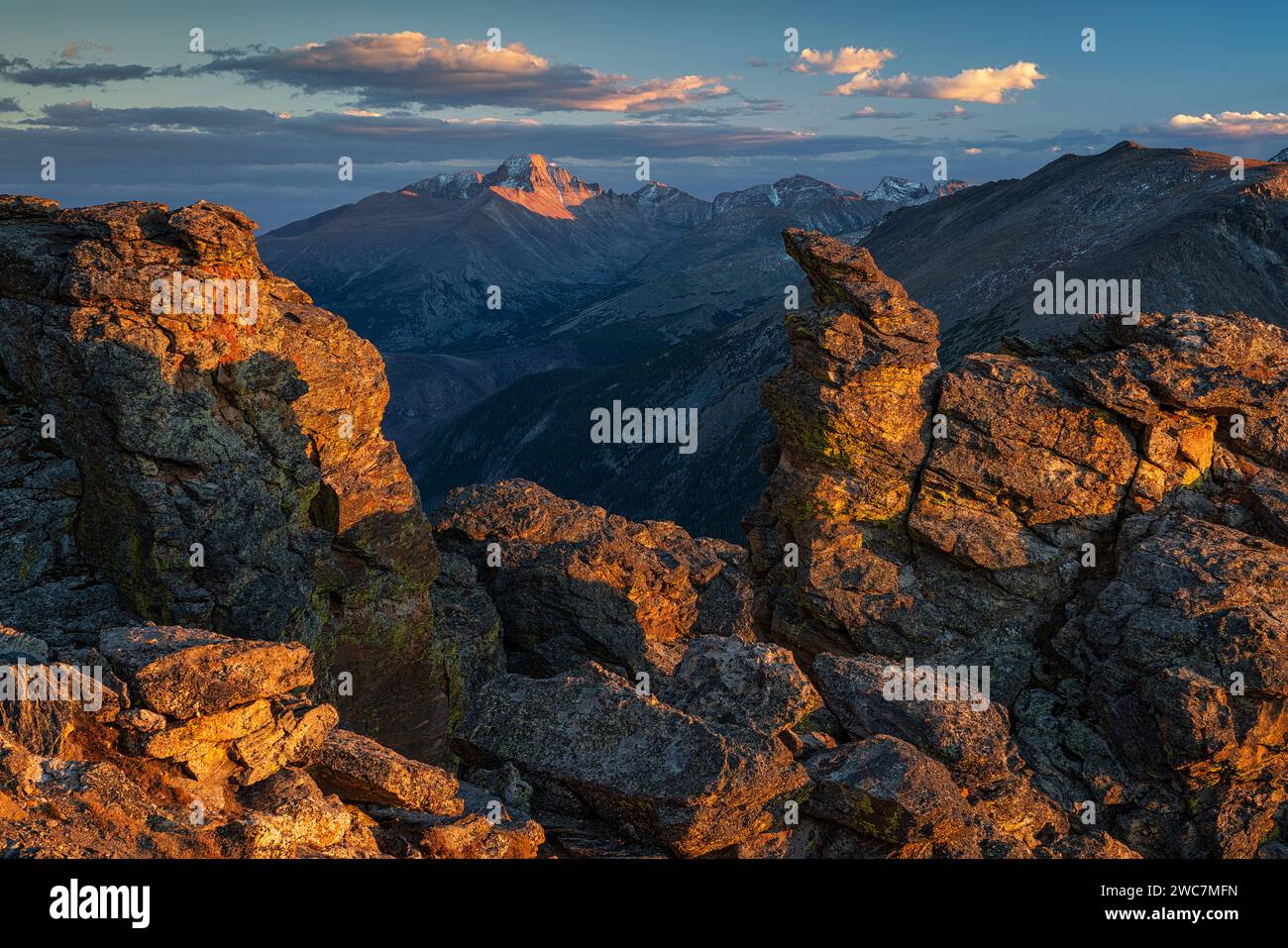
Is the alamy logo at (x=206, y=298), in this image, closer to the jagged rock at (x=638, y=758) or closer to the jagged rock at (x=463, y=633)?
the jagged rock at (x=463, y=633)

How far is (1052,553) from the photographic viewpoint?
4259 centimetres

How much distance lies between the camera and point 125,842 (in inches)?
687

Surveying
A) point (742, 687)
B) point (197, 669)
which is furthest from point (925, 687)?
point (197, 669)

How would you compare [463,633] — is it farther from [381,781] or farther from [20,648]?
[381,781]

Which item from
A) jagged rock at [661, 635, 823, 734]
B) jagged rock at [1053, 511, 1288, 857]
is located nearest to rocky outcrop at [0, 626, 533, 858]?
jagged rock at [661, 635, 823, 734]

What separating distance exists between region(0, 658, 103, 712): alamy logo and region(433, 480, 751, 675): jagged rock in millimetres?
30679

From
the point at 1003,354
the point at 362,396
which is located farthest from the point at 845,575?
the point at 362,396

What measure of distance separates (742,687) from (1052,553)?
737 inches

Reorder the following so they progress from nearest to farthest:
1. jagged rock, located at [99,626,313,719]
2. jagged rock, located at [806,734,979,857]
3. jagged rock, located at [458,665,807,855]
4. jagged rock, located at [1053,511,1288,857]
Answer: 1. jagged rock, located at [99,626,313,719]
2. jagged rock, located at [458,665,807,855]
3. jagged rock, located at [806,734,979,857]
4. jagged rock, located at [1053,511,1288,857]

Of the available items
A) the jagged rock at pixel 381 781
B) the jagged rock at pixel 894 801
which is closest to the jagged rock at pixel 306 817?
the jagged rock at pixel 381 781
